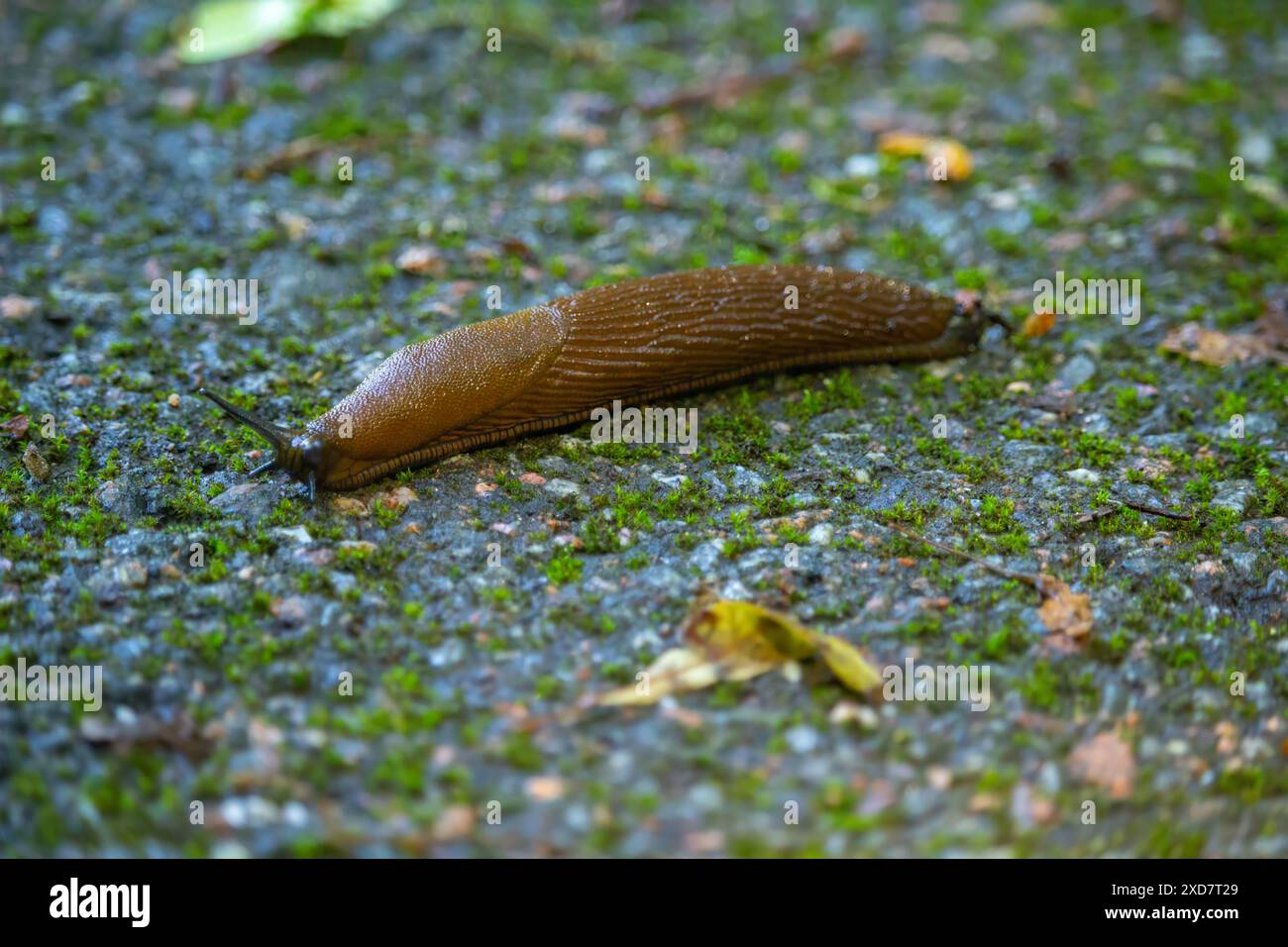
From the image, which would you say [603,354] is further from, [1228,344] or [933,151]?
[933,151]

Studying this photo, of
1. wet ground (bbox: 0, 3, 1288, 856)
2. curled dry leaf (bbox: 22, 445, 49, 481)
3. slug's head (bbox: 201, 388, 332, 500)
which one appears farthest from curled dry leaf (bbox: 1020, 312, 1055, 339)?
curled dry leaf (bbox: 22, 445, 49, 481)

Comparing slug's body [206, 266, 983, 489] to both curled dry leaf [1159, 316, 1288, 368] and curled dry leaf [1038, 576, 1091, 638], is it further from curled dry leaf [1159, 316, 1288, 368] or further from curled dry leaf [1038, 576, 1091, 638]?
curled dry leaf [1038, 576, 1091, 638]

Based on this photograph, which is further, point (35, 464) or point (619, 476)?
point (619, 476)

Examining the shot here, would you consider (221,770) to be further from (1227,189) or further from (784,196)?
(1227,189)

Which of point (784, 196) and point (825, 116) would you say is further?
point (825, 116)

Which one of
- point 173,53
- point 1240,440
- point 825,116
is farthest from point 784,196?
point 173,53

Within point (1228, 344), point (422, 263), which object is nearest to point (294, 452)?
point (422, 263)
